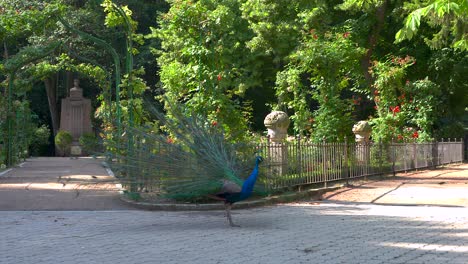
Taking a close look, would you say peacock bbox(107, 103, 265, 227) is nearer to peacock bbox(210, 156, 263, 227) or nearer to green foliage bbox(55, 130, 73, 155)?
peacock bbox(210, 156, 263, 227)

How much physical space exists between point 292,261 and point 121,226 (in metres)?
4.06

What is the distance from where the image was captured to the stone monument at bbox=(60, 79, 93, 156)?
44.2 meters

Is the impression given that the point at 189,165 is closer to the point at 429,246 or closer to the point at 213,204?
the point at 213,204

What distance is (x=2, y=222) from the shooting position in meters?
11.3

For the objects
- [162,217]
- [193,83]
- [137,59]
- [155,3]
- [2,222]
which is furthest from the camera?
[155,3]

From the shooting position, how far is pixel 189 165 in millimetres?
10648

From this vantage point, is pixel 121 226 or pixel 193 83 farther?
pixel 193 83

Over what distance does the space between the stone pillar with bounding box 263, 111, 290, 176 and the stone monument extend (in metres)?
28.7

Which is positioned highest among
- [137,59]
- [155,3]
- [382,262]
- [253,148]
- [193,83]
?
[155,3]

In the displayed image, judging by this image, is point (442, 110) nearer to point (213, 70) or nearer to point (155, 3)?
point (155, 3)

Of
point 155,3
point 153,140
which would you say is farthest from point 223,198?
point 155,3

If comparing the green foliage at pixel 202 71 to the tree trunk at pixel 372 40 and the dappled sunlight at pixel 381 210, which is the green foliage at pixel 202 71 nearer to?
the dappled sunlight at pixel 381 210

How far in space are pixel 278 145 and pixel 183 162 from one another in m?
4.76

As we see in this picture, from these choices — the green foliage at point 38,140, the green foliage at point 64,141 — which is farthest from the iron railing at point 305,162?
the green foliage at point 38,140
